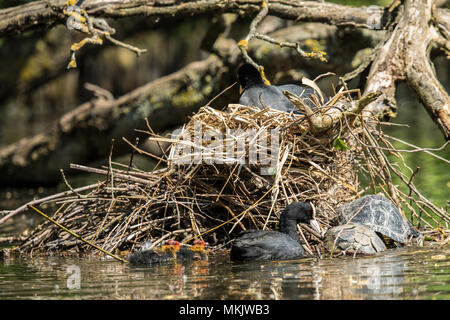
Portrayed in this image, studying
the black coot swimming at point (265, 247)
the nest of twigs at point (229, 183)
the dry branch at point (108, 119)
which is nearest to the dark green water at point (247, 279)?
the black coot swimming at point (265, 247)

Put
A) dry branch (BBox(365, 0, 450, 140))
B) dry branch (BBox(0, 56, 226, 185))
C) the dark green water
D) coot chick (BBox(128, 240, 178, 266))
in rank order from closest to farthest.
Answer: the dark green water, coot chick (BBox(128, 240, 178, 266)), dry branch (BBox(365, 0, 450, 140)), dry branch (BBox(0, 56, 226, 185))

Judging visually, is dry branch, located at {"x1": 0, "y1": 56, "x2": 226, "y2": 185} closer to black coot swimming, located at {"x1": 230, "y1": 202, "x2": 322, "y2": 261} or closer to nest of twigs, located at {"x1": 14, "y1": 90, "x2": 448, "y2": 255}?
nest of twigs, located at {"x1": 14, "y1": 90, "x2": 448, "y2": 255}

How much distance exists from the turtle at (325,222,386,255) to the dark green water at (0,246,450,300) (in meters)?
0.13

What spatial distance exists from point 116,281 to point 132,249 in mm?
1652

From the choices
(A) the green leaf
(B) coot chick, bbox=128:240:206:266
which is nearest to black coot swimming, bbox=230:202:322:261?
(B) coot chick, bbox=128:240:206:266

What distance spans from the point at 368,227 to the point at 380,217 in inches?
6.2

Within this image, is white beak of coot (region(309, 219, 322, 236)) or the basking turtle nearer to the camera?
the basking turtle

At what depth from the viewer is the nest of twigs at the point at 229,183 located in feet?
20.7

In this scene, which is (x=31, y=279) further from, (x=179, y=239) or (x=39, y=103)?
(x=39, y=103)

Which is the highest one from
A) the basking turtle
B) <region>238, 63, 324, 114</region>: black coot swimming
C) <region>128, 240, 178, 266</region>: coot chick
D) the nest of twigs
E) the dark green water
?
<region>238, 63, 324, 114</region>: black coot swimming

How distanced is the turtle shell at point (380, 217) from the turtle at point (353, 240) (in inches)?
5.3

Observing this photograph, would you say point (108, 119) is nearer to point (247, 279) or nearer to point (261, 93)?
point (261, 93)

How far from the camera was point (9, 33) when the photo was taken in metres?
10.7

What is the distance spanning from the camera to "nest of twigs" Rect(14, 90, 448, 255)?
20.7 feet
